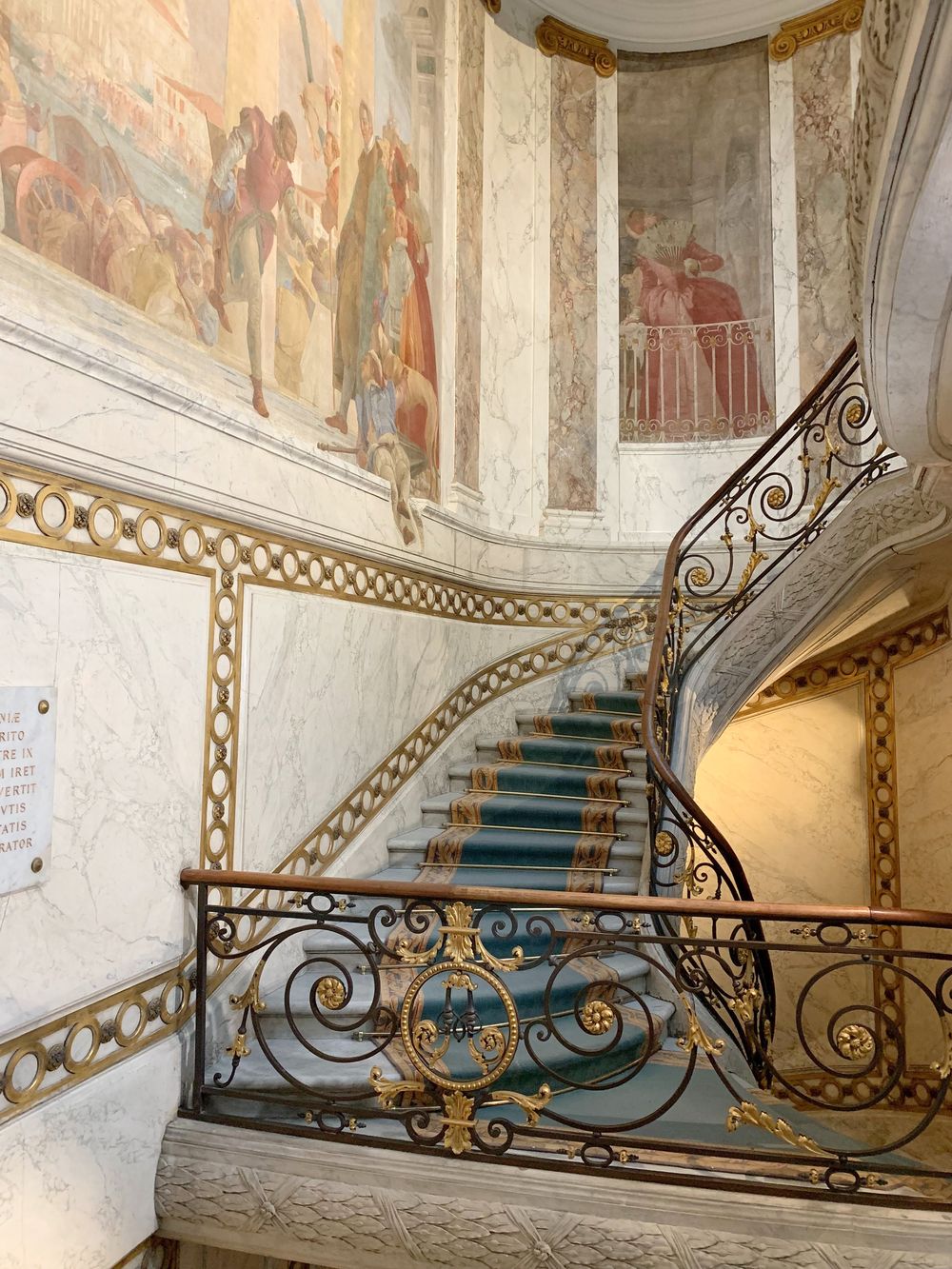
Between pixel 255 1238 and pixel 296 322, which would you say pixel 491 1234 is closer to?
pixel 255 1238

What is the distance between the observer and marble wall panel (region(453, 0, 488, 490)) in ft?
20.9

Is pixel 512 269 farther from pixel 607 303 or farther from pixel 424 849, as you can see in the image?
pixel 424 849

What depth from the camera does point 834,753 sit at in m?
7.05

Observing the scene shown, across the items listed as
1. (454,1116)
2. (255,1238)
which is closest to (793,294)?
(454,1116)

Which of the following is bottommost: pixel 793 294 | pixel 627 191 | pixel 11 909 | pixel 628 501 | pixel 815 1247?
Answer: pixel 815 1247

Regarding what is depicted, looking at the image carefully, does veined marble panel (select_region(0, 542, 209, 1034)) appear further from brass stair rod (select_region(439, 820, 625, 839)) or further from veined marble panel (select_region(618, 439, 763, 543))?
veined marble panel (select_region(618, 439, 763, 543))

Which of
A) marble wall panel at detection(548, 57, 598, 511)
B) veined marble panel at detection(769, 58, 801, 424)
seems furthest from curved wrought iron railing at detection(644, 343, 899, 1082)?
marble wall panel at detection(548, 57, 598, 511)

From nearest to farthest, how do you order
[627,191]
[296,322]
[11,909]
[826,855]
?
[11,909] < [296,322] < [826,855] < [627,191]

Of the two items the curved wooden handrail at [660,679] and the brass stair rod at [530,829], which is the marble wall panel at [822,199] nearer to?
the curved wooden handrail at [660,679]

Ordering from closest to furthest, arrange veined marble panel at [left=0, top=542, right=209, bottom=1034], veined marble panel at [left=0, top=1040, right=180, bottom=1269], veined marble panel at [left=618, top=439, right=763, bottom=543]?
veined marble panel at [left=0, top=1040, right=180, bottom=1269]
veined marble panel at [left=0, top=542, right=209, bottom=1034]
veined marble panel at [left=618, top=439, right=763, bottom=543]

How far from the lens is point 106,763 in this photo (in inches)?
113

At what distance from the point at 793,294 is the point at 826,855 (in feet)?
14.6

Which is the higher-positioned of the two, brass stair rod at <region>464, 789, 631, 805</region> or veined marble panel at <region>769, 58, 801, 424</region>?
veined marble panel at <region>769, 58, 801, 424</region>

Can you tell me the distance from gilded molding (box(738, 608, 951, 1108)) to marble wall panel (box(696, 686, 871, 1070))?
70 millimetres
